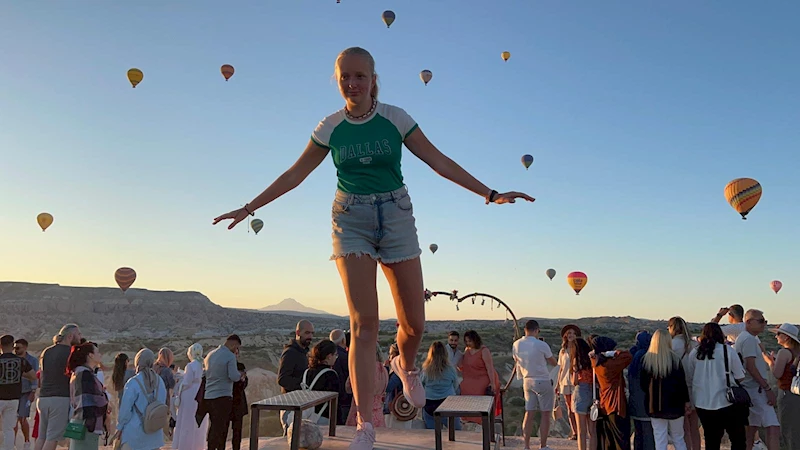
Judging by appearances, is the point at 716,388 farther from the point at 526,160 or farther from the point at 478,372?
the point at 526,160

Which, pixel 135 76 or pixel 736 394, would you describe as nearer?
pixel 736 394

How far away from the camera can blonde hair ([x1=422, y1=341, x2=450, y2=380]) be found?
8.78 m

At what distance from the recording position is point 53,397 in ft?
26.9

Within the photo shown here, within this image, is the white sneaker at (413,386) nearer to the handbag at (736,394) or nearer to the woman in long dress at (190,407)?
the handbag at (736,394)

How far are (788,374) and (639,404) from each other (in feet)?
6.77

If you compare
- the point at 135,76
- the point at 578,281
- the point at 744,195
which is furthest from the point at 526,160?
the point at 135,76

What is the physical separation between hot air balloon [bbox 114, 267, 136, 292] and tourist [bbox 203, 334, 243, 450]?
147ft

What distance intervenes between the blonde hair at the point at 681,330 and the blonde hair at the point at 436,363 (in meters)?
3.07

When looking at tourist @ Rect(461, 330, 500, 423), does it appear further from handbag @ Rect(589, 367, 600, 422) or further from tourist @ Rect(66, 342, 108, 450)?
tourist @ Rect(66, 342, 108, 450)

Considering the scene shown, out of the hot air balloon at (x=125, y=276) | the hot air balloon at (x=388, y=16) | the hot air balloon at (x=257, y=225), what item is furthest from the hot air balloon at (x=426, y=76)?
the hot air balloon at (x=125, y=276)

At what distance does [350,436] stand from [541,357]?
13.4 feet

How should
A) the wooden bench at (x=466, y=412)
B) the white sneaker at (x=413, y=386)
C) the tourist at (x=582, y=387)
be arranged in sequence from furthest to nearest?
1. the tourist at (x=582, y=387)
2. the wooden bench at (x=466, y=412)
3. the white sneaker at (x=413, y=386)

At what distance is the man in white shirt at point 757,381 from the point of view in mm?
7520

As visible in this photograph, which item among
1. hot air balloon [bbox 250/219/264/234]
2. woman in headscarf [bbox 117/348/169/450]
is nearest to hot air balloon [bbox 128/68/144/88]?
hot air balloon [bbox 250/219/264/234]
